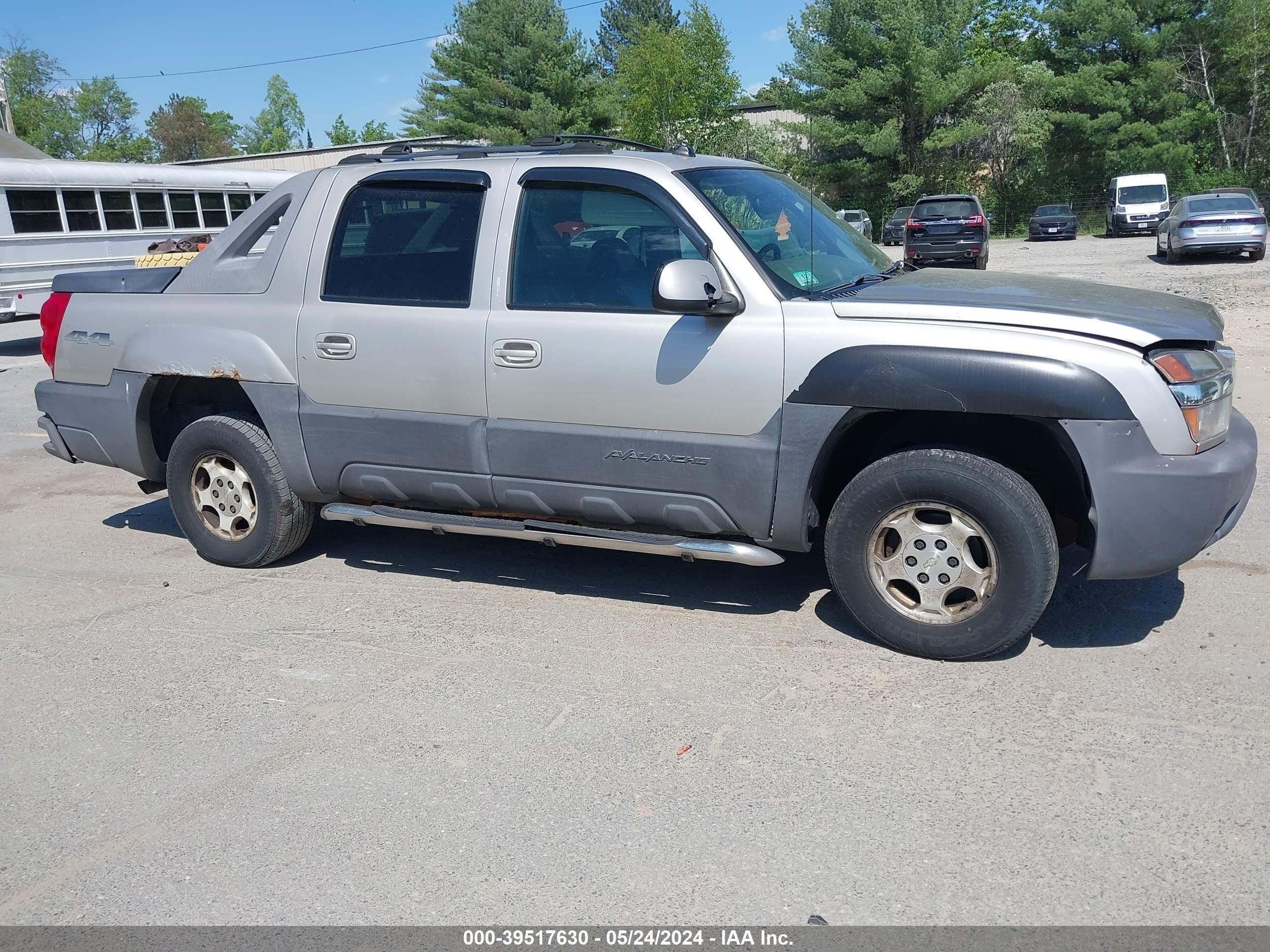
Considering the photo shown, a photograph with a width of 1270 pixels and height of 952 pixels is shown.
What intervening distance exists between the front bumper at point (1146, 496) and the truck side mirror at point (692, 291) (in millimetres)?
1358

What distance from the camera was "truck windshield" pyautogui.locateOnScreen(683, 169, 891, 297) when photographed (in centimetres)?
468

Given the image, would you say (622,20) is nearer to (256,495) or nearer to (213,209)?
Result: (213,209)

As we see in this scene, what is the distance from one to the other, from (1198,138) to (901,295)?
144 ft

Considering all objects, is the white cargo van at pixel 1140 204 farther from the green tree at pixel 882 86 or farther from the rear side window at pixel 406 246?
the rear side window at pixel 406 246

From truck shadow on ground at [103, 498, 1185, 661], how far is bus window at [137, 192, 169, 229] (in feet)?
42.8

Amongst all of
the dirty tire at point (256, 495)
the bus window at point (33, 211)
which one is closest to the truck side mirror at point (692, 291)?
the dirty tire at point (256, 495)

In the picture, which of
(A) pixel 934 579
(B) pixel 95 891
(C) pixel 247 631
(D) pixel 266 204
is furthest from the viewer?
(D) pixel 266 204

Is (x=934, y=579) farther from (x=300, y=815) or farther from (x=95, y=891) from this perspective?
(x=95, y=891)

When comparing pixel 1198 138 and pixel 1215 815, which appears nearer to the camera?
pixel 1215 815

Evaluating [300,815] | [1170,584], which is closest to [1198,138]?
[1170,584]

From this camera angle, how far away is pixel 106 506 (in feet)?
24.3

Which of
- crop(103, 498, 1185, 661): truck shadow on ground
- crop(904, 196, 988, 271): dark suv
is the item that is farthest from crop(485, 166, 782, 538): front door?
crop(904, 196, 988, 271): dark suv

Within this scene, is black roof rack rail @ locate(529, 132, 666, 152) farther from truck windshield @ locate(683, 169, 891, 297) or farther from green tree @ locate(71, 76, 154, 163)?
green tree @ locate(71, 76, 154, 163)

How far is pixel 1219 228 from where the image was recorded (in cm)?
2309
